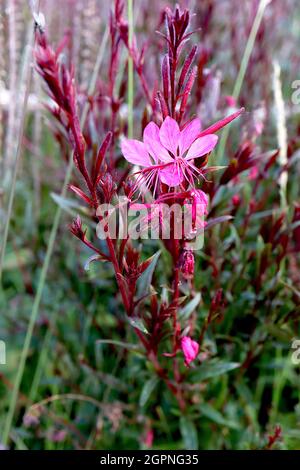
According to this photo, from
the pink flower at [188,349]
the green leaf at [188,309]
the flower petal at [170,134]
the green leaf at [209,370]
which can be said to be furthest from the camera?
the green leaf at [209,370]

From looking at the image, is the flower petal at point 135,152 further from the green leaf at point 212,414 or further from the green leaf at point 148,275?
the green leaf at point 212,414

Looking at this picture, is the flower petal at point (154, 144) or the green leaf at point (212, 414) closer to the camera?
the flower petal at point (154, 144)

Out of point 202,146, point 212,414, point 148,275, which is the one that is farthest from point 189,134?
point 212,414

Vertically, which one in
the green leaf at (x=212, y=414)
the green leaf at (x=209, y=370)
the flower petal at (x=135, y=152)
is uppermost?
the flower petal at (x=135, y=152)

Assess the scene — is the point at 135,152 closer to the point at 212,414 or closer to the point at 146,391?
the point at 146,391

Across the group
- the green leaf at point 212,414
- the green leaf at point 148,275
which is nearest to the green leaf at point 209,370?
the green leaf at point 212,414

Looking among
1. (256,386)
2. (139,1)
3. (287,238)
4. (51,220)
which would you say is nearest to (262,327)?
(287,238)
